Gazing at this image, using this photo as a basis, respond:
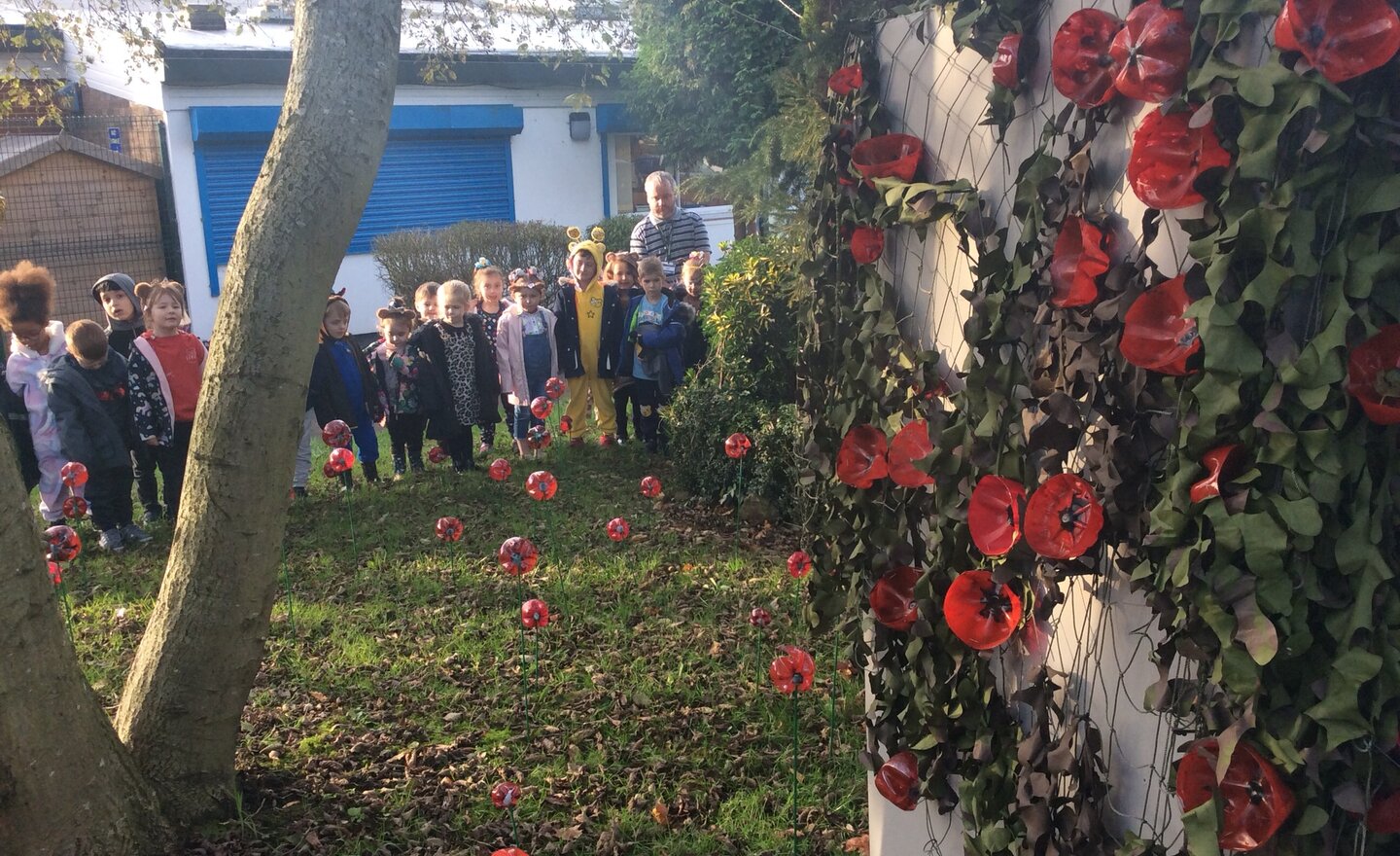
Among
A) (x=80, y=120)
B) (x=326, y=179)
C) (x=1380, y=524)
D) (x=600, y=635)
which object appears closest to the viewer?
(x=1380, y=524)

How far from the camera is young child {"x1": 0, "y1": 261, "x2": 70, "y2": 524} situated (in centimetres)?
654

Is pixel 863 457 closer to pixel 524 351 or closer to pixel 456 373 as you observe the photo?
pixel 456 373

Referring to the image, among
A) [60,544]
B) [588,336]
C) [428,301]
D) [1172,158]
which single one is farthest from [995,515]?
[428,301]

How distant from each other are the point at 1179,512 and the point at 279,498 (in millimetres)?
2486

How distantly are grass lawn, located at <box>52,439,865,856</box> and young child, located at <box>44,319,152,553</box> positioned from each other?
233 mm

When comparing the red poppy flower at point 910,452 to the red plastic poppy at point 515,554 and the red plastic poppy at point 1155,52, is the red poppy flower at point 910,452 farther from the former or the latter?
the red plastic poppy at point 515,554

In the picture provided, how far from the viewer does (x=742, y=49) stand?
8844mm

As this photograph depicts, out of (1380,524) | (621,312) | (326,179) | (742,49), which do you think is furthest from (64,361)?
(1380,524)

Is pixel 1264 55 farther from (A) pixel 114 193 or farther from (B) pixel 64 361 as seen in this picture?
(A) pixel 114 193

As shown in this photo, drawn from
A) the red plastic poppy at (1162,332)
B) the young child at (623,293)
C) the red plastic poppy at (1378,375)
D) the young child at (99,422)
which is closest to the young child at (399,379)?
the young child at (623,293)

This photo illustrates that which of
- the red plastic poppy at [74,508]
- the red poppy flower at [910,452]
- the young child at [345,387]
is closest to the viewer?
the red poppy flower at [910,452]

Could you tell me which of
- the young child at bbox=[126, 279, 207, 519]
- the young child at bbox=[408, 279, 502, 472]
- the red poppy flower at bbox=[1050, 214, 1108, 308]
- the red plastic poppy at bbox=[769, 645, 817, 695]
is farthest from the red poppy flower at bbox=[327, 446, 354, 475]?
the red poppy flower at bbox=[1050, 214, 1108, 308]

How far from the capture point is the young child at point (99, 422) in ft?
21.2

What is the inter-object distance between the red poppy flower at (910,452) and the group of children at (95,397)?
530cm
